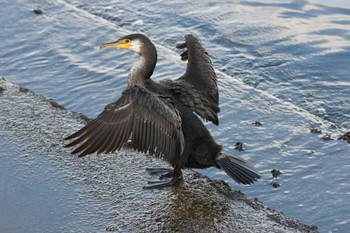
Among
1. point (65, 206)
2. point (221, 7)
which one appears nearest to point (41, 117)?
Result: point (65, 206)

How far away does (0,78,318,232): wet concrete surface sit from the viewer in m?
4.87

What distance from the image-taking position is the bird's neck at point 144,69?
6074mm

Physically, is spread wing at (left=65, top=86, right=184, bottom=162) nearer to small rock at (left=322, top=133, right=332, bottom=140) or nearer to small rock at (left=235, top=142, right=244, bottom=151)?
small rock at (left=235, top=142, right=244, bottom=151)

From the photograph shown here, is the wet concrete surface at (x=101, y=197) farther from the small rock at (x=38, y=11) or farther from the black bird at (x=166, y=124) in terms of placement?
the small rock at (x=38, y=11)

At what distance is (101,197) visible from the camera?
5.21 meters

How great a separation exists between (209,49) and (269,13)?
160cm

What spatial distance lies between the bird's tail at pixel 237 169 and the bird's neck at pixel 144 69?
108cm

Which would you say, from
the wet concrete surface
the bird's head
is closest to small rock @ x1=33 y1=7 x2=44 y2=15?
the bird's head

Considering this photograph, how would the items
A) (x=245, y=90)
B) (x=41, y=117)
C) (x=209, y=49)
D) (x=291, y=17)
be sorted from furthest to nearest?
1. (x=291, y=17)
2. (x=209, y=49)
3. (x=245, y=90)
4. (x=41, y=117)

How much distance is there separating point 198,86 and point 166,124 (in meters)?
0.90

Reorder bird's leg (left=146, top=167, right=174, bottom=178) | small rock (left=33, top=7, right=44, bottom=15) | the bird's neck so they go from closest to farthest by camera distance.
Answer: bird's leg (left=146, top=167, right=174, bottom=178)
the bird's neck
small rock (left=33, top=7, right=44, bottom=15)

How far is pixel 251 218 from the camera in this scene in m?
4.98

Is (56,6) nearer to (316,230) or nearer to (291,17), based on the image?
(291,17)

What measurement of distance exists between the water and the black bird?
56 centimetres
